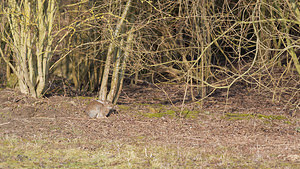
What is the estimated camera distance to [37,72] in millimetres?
9164

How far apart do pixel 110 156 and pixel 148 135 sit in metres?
1.73

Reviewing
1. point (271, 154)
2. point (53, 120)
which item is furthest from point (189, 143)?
point (53, 120)

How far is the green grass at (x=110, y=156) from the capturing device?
4.75 m

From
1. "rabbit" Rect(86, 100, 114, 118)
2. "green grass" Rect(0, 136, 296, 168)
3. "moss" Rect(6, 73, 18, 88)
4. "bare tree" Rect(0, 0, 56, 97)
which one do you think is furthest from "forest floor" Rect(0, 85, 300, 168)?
"moss" Rect(6, 73, 18, 88)

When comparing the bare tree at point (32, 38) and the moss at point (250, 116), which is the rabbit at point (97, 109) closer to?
the bare tree at point (32, 38)

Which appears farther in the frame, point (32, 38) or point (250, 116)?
point (32, 38)

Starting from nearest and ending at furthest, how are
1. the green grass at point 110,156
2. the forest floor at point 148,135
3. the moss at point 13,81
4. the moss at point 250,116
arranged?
the green grass at point 110,156, the forest floor at point 148,135, the moss at point 250,116, the moss at point 13,81

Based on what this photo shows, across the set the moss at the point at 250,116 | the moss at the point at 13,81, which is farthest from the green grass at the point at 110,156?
the moss at the point at 13,81

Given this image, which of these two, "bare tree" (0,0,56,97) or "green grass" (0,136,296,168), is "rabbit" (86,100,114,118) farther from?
"green grass" (0,136,296,168)

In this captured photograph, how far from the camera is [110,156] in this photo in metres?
5.09

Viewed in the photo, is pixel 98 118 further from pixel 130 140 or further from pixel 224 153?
pixel 224 153

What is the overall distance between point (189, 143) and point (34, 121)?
3375 millimetres

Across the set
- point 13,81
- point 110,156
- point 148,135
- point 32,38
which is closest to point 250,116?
point 148,135

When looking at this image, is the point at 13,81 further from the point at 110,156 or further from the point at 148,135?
the point at 110,156
